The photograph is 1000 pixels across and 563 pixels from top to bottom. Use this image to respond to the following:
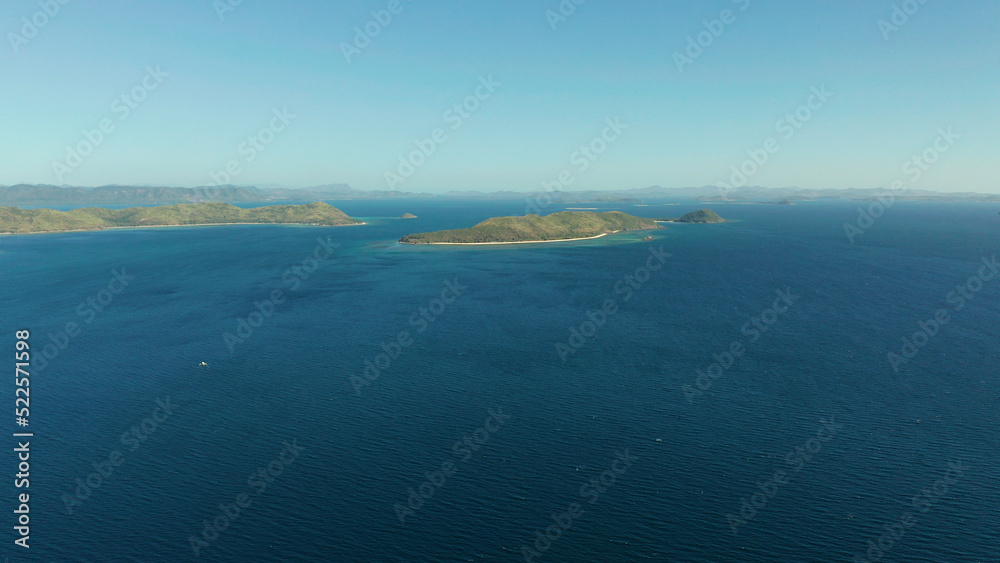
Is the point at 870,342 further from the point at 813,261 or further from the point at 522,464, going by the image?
the point at 813,261

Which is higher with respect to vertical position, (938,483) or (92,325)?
(92,325)

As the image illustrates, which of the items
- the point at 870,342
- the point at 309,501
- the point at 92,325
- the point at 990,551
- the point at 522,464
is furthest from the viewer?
the point at 92,325

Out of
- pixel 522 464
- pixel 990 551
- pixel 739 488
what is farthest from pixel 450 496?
pixel 990 551

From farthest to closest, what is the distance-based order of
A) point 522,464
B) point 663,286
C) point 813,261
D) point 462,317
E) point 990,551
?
point 813,261, point 663,286, point 462,317, point 522,464, point 990,551

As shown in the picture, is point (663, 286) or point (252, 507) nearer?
point (252, 507)

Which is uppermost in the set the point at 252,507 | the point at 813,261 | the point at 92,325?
the point at 813,261

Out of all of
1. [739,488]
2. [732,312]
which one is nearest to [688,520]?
[739,488]
